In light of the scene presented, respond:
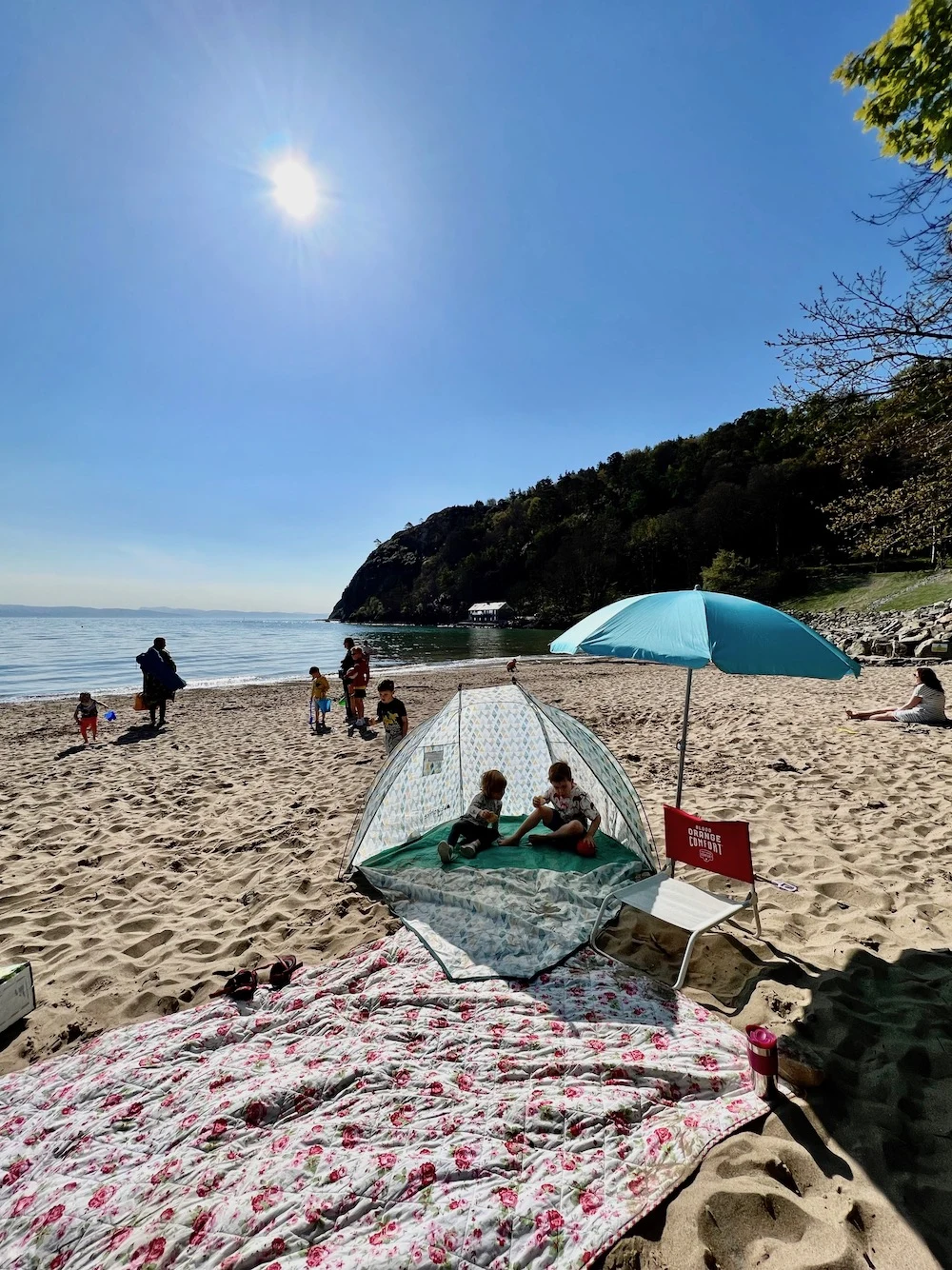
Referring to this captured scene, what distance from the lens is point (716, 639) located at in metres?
3.70

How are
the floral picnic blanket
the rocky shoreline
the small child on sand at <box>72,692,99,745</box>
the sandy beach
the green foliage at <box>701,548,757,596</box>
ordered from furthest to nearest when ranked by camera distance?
1. the green foliage at <box>701,548,757,596</box>
2. the rocky shoreline
3. the small child on sand at <box>72,692,99,745</box>
4. the sandy beach
5. the floral picnic blanket

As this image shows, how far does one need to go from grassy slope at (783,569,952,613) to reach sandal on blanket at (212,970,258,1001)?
31521 millimetres

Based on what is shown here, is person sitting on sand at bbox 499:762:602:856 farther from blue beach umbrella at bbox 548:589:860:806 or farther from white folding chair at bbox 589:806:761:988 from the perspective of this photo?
blue beach umbrella at bbox 548:589:860:806

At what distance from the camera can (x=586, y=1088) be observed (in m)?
2.67

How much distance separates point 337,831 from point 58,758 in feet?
25.1

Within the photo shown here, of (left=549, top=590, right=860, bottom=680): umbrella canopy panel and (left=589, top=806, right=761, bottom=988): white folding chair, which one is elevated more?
(left=549, top=590, right=860, bottom=680): umbrella canopy panel

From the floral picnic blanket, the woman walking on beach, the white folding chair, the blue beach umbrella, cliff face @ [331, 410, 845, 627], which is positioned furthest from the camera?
cliff face @ [331, 410, 845, 627]

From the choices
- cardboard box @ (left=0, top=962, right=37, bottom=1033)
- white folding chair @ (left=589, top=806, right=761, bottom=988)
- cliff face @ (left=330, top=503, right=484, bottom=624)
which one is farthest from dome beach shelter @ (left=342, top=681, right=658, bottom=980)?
cliff face @ (left=330, top=503, right=484, bottom=624)

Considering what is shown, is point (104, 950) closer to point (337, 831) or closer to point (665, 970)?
point (337, 831)

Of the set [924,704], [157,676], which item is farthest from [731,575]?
[157,676]

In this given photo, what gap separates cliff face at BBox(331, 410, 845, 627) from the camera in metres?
65.5

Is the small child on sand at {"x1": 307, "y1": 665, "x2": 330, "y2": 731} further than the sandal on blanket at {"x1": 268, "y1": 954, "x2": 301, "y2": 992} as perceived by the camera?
Yes

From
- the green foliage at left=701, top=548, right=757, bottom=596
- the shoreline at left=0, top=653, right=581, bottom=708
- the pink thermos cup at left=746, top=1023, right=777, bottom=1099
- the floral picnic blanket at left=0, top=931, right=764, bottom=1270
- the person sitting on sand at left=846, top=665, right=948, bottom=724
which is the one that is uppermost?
the green foliage at left=701, top=548, right=757, bottom=596

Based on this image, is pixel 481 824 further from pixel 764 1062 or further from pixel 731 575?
pixel 731 575
